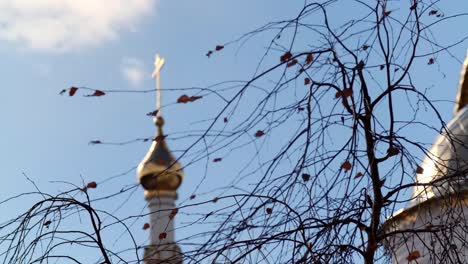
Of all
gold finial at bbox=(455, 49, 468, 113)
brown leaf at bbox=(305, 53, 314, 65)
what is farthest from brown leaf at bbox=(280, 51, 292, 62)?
gold finial at bbox=(455, 49, 468, 113)

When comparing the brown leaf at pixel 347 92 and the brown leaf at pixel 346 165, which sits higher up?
the brown leaf at pixel 347 92

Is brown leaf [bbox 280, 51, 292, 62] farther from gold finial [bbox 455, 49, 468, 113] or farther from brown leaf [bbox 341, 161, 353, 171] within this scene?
gold finial [bbox 455, 49, 468, 113]

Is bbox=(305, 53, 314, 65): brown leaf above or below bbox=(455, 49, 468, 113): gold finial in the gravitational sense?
below

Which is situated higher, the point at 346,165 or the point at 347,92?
the point at 347,92

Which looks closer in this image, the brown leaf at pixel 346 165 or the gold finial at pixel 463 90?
the brown leaf at pixel 346 165

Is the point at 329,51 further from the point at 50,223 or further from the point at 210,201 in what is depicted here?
the point at 50,223

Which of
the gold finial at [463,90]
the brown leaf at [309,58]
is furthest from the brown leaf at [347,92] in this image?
the gold finial at [463,90]

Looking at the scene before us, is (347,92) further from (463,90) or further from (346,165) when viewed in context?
(463,90)

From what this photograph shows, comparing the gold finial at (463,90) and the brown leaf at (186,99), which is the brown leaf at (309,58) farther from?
the gold finial at (463,90)

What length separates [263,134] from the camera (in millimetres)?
4223

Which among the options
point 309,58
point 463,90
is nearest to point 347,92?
point 309,58

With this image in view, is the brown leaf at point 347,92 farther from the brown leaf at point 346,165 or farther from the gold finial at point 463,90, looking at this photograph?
the gold finial at point 463,90

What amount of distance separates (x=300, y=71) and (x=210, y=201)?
657mm

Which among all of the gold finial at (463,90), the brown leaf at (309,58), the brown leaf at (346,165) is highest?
the gold finial at (463,90)
